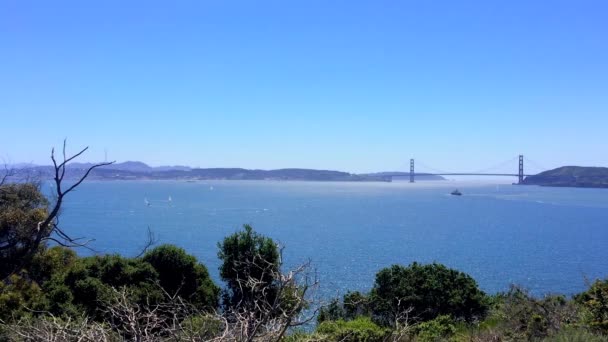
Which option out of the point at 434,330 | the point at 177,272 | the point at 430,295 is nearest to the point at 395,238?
the point at 430,295

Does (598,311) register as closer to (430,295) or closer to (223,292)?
(430,295)

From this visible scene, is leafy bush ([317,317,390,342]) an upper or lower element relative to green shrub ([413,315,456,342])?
upper

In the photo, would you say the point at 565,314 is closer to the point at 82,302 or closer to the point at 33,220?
the point at 82,302

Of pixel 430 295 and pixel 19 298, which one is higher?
pixel 19 298

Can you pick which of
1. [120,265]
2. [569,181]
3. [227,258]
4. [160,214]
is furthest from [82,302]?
[569,181]

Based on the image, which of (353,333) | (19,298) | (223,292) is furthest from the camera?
→ (223,292)

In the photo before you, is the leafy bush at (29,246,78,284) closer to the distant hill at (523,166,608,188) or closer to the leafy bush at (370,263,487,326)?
the leafy bush at (370,263,487,326)

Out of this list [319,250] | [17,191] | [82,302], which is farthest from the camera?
[319,250]

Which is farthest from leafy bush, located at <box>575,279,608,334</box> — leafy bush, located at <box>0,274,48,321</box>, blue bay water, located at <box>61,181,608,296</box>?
blue bay water, located at <box>61,181,608,296</box>
